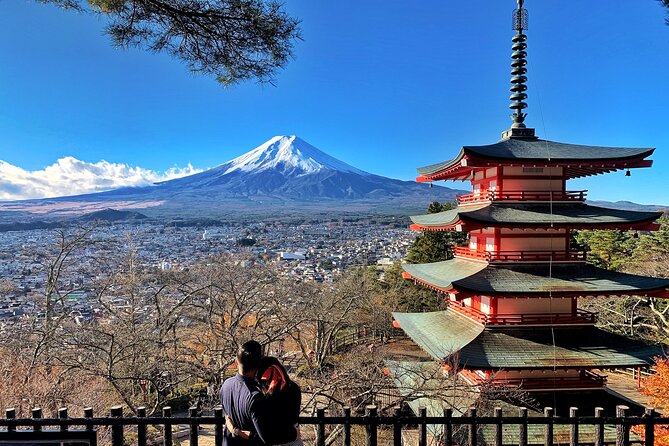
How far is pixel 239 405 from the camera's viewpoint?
258cm

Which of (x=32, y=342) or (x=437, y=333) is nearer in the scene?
(x=437, y=333)

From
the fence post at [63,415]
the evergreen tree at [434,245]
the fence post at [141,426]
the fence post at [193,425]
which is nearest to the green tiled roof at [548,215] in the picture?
the fence post at [193,425]

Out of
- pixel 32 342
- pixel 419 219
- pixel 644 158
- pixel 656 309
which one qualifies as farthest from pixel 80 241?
pixel 656 309

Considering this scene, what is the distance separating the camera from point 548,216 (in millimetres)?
8570

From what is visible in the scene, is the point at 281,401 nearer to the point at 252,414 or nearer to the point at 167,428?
the point at 252,414

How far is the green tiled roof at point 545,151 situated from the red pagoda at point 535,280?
0.02 meters

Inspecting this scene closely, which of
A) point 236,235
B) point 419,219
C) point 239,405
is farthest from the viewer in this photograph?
point 236,235

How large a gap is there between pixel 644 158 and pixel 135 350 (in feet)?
45.9

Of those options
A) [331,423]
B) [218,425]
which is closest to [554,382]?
[331,423]

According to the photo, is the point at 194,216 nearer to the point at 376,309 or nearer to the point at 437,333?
the point at 376,309

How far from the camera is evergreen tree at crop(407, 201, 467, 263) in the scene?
24.1 metres

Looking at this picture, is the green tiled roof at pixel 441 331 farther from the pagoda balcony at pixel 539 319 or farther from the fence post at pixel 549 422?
the fence post at pixel 549 422

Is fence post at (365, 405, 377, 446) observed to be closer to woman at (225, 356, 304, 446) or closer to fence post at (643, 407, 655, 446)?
woman at (225, 356, 304, 446)

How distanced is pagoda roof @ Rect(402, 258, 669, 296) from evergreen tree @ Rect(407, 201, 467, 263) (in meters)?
14.8
